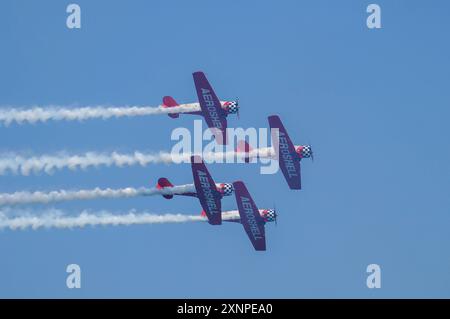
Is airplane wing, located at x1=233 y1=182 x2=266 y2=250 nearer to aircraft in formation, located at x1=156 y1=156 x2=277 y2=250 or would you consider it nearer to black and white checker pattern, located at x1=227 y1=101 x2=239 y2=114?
aircraft in formation, located at x1=156 y1=156 x2=277 y2=250

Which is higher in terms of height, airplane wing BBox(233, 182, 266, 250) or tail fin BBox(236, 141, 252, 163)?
tail fin BBox(236, 141, 252, 163)

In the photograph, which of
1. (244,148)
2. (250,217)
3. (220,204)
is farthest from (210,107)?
(250,217)

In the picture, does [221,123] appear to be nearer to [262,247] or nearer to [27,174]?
[262,247]

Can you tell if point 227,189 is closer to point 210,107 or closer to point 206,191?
point 206,191

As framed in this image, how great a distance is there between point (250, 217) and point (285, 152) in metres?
5.38

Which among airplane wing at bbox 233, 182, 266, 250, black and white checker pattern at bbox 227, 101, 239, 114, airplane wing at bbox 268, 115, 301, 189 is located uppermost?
black and white checker pattern at bbox 227, 101, 239, 114

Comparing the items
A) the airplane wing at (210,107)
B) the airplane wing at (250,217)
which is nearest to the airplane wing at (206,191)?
the airplane wing at (250,217)

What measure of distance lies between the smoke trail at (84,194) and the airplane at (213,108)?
15.8 feet

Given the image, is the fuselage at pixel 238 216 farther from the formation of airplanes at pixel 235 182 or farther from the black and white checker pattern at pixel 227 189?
the black and white checker pattern at pixel 227 189

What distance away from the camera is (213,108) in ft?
221

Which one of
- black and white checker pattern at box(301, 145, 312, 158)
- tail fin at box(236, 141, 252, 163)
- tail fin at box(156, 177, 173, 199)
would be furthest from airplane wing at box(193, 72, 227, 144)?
black and white checker pattern at box(301, 145, 312, 158)

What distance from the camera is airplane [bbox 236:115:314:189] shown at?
228 ft

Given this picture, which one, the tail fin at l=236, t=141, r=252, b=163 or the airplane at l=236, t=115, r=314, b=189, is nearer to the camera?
the tail fin at l=236, t=141, r=252, b=163

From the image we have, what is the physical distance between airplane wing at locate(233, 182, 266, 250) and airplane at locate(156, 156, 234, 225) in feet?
A: 9.31
